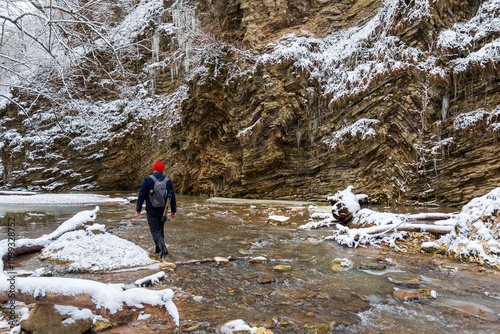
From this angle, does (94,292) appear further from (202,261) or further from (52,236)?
(52,236)

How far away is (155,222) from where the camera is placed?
515 cm

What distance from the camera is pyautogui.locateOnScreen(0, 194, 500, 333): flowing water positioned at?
2.87 m

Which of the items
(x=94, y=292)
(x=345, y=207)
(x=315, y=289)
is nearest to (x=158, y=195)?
(x=94, y=292)

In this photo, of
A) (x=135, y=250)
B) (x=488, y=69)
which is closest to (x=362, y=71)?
(x=488, y=69)

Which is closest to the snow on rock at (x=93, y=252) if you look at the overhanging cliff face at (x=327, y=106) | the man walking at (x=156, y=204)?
the man walking at (x=156, y=204)

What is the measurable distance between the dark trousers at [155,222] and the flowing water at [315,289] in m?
0.51

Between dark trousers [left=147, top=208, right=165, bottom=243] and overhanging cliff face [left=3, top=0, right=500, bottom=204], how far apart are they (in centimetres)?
553

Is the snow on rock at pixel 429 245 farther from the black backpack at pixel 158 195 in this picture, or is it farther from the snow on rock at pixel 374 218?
the black backpack at pixel 158 195

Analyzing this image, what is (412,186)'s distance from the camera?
12172 mm

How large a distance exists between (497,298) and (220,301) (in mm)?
3543

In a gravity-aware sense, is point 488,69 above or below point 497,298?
above

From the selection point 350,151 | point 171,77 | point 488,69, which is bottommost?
point 350,151

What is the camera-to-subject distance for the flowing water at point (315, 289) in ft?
9.41

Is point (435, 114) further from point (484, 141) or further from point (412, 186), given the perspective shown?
point (412, 186)
